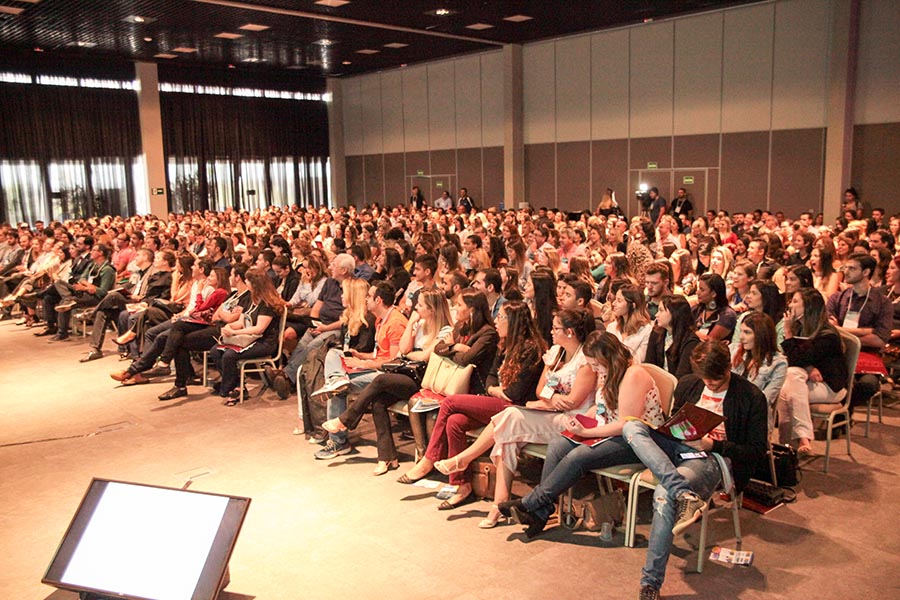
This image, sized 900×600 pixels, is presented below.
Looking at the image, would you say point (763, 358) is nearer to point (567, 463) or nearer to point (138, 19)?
point (567, 463)

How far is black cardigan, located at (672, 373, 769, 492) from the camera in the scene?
406 cm

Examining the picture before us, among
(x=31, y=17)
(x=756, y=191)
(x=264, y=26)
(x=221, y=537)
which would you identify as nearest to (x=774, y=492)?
(x=221, y=537)

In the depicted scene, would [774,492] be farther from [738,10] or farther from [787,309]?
[738,10]

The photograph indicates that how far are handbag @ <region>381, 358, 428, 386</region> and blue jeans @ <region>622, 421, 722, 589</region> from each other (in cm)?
189

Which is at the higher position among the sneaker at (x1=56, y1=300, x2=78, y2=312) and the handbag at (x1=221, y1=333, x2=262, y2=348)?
the handbag at (x1=221, y1=333, x2=262, y2=348)

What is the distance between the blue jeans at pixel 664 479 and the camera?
3.56 meters

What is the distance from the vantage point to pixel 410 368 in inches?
219

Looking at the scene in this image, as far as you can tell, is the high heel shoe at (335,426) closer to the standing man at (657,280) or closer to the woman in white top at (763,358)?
the standing man at (657,280)

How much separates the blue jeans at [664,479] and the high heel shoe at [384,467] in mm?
1972

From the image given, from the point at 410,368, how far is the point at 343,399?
654 millimetres

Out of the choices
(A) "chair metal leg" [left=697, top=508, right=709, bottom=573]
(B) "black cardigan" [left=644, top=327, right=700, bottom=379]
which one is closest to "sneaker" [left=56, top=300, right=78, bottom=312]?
(B) "black cardigan" [left=644, top=327, right=700, bottom=379]

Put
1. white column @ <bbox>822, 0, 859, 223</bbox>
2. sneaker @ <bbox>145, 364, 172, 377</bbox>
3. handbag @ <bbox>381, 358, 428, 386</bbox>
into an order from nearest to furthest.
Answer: handbag @ <bbox>381, 358, 428, 386</bbox>
sneaker @ <bbox>145, 364, 172, 377</bbox>
white column @ <bbox>822, 0, 859, 223</bbox>

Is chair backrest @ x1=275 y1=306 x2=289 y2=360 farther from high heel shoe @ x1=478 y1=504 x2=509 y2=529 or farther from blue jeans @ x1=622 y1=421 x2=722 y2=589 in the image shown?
blue jeans @ x1=622 y1=421 x2=722 y2=589

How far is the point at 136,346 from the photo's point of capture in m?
8.75
